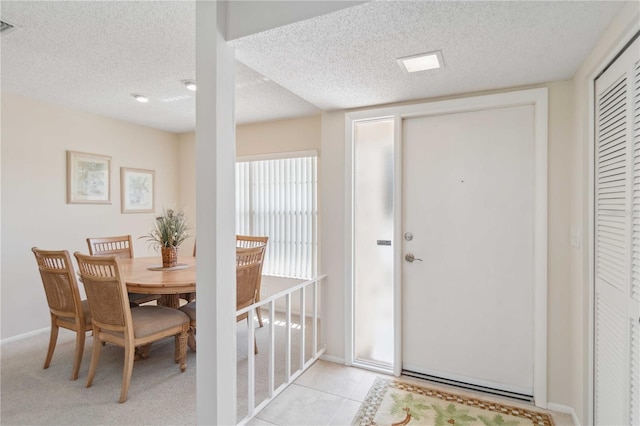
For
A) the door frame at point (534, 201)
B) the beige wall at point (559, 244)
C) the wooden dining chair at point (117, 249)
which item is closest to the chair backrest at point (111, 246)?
the wooden dining chair at point (117, 249)

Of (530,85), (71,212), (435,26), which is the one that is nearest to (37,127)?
(71,212)

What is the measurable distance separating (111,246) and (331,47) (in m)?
3.22

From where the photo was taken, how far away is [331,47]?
5.71ft

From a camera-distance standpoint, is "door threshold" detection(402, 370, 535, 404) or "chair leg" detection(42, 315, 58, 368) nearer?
"door threshold" detection(402, 370, 535, 404)

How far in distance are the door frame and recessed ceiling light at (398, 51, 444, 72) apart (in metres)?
0.55

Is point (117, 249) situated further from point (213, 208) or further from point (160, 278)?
point (213, 208)

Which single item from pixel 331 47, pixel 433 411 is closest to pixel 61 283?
pixel 331 47

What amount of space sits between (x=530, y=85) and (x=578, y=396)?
198 cm

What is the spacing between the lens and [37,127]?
3391 mm

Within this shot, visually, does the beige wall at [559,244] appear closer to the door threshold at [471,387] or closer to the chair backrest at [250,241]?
the door threshold at [471,387]

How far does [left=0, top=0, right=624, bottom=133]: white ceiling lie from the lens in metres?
1.47

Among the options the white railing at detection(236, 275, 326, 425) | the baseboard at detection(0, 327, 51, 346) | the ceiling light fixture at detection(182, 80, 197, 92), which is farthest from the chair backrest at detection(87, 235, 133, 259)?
the white railing at detection(236, 275, 326, 425)

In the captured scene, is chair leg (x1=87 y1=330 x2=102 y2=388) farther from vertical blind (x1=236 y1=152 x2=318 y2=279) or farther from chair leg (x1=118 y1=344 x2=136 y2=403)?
vertical blind (x1=236 y1=152 x2=318 y2=279)

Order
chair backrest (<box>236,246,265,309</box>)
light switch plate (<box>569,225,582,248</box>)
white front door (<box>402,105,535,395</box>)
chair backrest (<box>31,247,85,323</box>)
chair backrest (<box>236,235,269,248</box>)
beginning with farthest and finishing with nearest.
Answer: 1. chair backrest (<box>236,235,269,248</box>)
2. chair backrest (<box>236,246,265,309</box>)
3. chair backrest (<box>31,247,85,323</box>)
4. white front door (<box>402,105,535,395</box>)
5. light switch plate (<box>569,225,582,248</box>)
